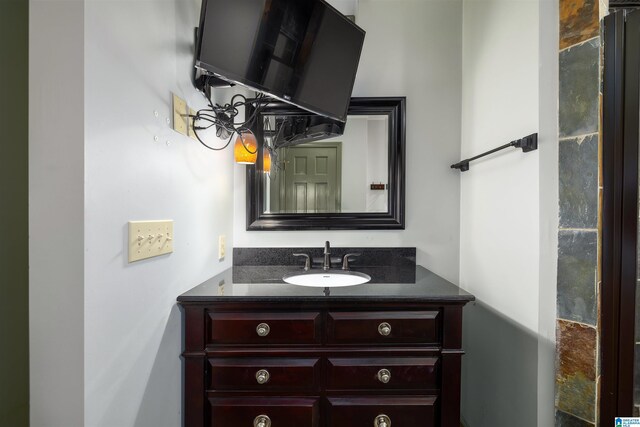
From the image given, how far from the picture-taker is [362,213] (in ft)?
5.27

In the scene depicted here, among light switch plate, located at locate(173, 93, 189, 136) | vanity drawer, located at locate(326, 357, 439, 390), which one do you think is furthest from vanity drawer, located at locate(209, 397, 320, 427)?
light switch plate, located at locate(173, 93, 189, 136)

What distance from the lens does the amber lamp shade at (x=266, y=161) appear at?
5.20 ft

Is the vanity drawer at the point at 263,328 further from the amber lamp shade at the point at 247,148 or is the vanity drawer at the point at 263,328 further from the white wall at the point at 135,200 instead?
the amber lamp shade at the point at 247,148

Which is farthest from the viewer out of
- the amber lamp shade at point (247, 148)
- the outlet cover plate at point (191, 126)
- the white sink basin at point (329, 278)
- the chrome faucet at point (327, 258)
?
the chrome faucet at point (327, 258)

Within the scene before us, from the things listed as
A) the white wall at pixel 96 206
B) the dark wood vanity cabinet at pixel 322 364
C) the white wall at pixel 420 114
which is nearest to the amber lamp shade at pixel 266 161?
the white wall at pixel 420 114

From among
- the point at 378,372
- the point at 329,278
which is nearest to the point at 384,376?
the point at 378,372

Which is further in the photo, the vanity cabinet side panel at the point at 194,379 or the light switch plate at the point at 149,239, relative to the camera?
the vanity cabinet side panel at the point at 194,379

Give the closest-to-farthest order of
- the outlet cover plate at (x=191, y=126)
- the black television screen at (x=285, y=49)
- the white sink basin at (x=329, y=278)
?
the black television screen at (x=285, y=49), the outlet cover plate at (x=191, y=126), the white sink basin at (x=329, y=278)

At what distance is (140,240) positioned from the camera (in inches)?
32.2

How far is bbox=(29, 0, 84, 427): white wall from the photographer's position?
64 centimetres

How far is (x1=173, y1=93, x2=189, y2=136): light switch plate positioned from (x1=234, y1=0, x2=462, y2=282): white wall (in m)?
0.55

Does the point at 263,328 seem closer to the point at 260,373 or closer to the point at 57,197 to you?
the point at 260,373

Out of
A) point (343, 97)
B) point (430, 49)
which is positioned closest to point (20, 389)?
point (343, 97)

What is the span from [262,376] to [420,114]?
1526 mm
